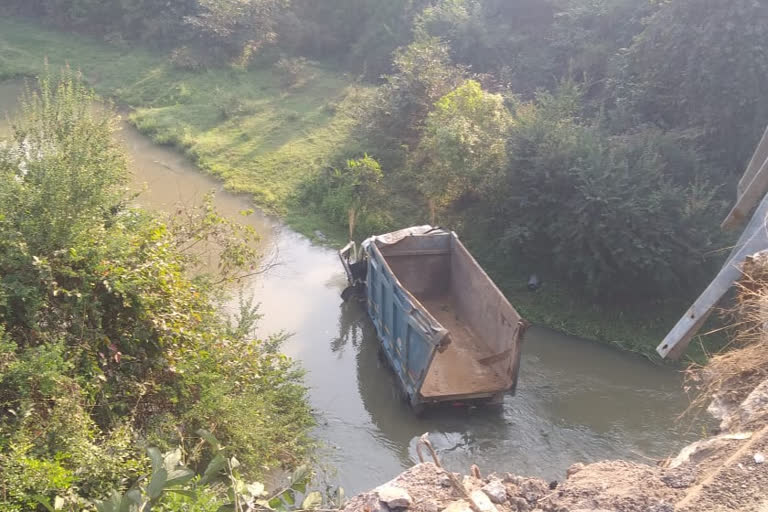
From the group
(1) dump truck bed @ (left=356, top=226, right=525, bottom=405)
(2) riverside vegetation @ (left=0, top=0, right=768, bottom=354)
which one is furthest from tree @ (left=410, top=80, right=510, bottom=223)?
(1) dump truck bed @ (left=356, top=226, right=525, bottom=405)

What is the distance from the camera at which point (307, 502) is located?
19.2 feet

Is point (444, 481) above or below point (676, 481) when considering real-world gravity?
below

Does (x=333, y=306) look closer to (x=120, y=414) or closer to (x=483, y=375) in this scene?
(x=483, y=375)

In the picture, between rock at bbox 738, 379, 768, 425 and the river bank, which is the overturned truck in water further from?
rock at bbox 738, 379, 768, 425

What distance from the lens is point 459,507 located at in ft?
15.4

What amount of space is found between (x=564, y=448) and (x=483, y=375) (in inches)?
55.9

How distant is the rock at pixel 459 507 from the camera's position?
4671 millimetres

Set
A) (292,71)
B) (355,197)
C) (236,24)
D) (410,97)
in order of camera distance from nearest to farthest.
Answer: (355,197), (410,97), (292,71), (236,24)

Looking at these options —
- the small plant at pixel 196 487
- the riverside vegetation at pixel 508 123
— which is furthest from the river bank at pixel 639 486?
the riverside vegetation at pixel 508 123

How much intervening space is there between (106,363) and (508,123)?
9.46 meters

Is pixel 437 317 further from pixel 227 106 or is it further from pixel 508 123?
pixel 227 106

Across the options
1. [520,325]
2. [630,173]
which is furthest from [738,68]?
[520,325]

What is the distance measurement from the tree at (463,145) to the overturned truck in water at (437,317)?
248cm

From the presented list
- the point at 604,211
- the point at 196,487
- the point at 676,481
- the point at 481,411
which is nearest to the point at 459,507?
the point at 676,481
